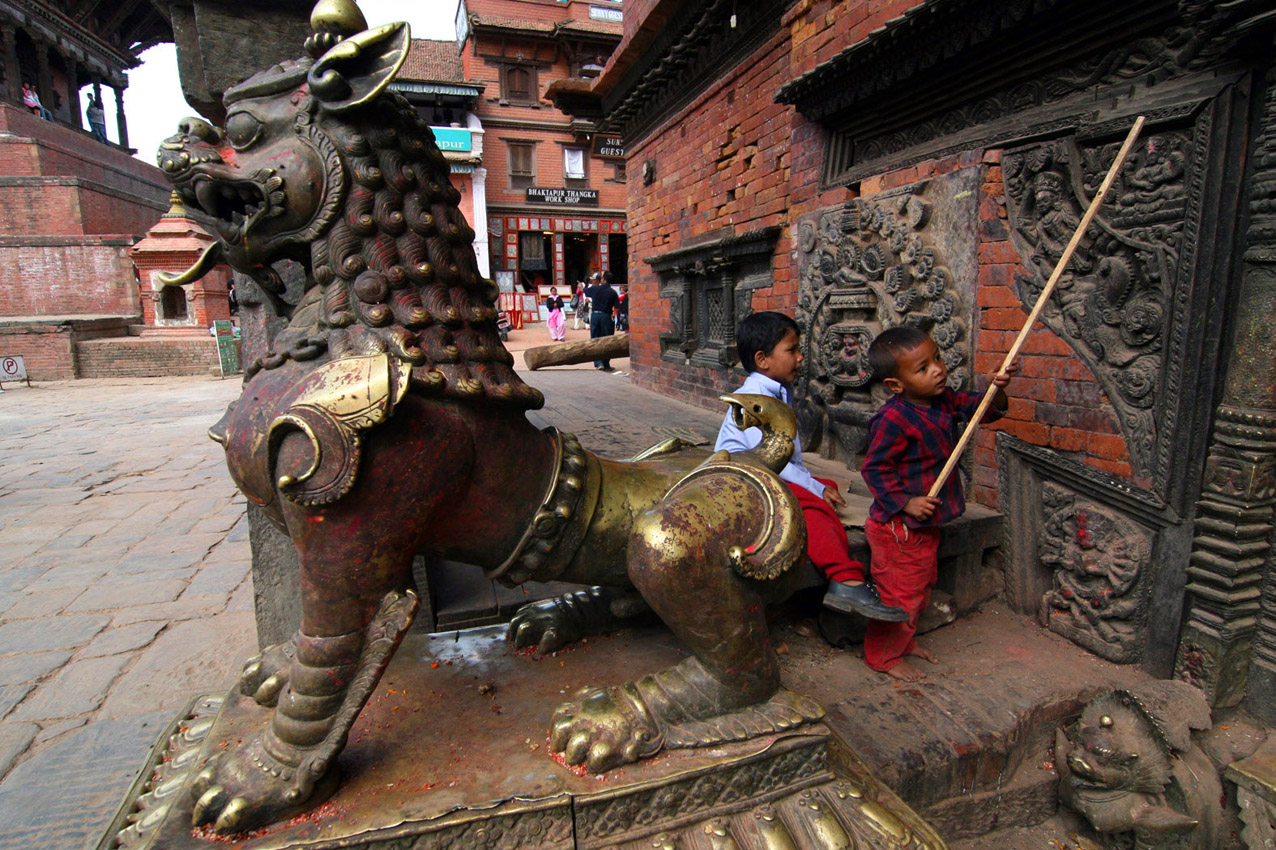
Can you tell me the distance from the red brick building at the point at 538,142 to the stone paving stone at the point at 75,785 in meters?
23.2

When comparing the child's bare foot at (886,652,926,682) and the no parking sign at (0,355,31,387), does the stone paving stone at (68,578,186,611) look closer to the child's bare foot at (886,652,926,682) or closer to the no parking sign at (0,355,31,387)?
the child's bare foot at (886,652,926,682)

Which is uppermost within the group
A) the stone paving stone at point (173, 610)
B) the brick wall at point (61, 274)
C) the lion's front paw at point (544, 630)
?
the brick wall at point (61, 274)

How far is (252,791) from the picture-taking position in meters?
1.22

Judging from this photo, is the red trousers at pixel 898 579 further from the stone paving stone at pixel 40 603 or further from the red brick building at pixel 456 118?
the red brick building at pixel 456 118

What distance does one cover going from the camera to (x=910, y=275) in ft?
10.0

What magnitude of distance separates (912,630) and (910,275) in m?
1.68

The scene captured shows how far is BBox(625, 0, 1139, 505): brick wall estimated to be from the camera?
7.77 feet

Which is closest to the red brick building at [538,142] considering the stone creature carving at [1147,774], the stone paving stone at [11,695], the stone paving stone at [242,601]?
the stone paving stone at [242,601]

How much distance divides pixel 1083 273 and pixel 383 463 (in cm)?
230

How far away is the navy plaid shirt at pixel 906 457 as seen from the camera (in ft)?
6.99

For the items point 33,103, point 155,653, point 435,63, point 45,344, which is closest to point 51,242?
point 45,344

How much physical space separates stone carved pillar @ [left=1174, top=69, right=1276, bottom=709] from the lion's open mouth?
8.06 ft

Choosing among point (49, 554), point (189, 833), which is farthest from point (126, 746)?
point (49, 554)

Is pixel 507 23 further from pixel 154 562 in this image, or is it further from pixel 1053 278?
pixel 1053 278
